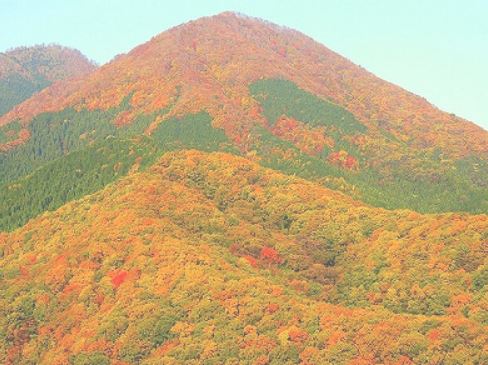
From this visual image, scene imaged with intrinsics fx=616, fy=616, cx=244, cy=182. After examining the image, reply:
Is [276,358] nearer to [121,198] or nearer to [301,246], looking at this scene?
[301,246]

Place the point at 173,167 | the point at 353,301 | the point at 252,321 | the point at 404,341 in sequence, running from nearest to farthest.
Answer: the point at 404,341 → the point at 252,321 → the point at 353,301 → the point at 173,167

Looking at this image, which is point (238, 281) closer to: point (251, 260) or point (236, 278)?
point (236, 278)

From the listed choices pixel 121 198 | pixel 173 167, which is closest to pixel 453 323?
pixel 121 198

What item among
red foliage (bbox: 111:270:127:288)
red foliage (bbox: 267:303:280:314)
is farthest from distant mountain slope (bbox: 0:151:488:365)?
red foliage (bbox: 111:270:127:288)

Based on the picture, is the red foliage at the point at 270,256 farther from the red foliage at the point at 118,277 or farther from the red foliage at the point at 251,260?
the red foliage at the point at 118,277

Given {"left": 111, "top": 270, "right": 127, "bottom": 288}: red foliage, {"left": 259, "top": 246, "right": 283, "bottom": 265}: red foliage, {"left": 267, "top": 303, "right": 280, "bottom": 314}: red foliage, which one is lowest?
{"left": 111, "top": 270, "right": 127, "bottom": 288}: red foliage

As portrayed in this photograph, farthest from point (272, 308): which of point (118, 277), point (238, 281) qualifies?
point (118, 277)

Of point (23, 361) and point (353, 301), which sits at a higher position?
point (353, 301)

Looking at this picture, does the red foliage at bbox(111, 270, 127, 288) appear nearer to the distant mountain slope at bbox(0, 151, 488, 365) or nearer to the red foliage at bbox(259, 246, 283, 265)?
the distant mountain slope at bbox(0, 151, 488, 365)
